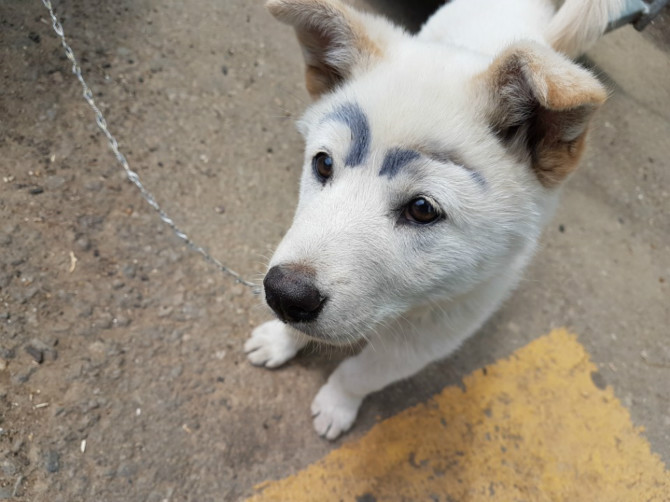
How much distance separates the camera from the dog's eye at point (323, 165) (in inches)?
74.5

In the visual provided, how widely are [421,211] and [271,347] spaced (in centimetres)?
158

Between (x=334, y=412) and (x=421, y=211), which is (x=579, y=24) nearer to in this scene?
(x=421, y=211)

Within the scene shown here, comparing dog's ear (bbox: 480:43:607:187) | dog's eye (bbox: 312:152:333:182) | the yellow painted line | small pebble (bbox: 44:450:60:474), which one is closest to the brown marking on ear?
dog's ear (bbox: 480:43:607:187)

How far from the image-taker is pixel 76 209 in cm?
298

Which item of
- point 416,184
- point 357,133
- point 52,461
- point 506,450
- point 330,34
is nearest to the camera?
point 416,184

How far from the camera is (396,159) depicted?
1.73 meters

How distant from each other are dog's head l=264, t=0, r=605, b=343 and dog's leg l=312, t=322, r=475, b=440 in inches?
20.6

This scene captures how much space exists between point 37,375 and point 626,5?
5.25 m

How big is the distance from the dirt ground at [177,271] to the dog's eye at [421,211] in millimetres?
749

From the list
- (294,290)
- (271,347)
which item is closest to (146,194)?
(271,347)

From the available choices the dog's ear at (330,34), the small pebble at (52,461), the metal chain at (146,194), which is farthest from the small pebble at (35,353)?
the dog's ear at (330,34)

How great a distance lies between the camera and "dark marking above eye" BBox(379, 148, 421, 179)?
5.65ft

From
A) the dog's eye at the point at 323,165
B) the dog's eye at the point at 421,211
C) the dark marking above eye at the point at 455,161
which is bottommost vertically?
the dog's eye at the point at 323,165

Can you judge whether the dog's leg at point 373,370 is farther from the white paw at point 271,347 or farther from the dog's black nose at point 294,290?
the dog's black nose at point 294,290
